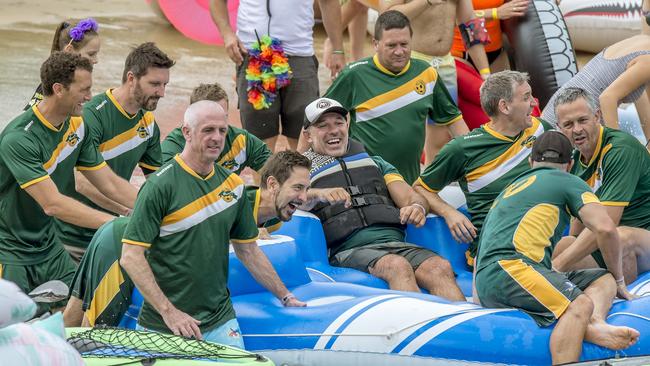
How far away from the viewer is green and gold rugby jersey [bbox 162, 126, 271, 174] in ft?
24.4

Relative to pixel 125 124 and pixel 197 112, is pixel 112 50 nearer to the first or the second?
pixel 125 124

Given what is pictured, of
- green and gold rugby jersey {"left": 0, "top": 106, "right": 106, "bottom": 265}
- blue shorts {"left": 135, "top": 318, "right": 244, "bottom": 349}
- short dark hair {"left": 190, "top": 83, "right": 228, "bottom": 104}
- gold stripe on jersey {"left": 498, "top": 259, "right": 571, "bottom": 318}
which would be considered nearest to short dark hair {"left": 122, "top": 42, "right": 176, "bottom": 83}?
short dark hair {"left": 190, "top": 83, "right": 228, "bottom": 104}

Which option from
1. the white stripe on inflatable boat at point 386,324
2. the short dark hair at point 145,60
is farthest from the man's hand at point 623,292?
the short dark hair at point 145,60

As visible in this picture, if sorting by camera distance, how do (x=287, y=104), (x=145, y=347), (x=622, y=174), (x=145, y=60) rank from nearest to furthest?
1. (x=145, y=347)
2. (x=622, y=174)
3. (x=145, y=60)
4. (x=287, y=104)

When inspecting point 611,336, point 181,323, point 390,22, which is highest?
point 390,22

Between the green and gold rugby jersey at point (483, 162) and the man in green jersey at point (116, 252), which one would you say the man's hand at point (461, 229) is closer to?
the green and gold rugby jersey at point (483, 162)

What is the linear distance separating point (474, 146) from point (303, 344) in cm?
187

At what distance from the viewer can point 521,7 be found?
10.3 m

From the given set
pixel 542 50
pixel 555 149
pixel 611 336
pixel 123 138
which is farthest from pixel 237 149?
pixel 542 50

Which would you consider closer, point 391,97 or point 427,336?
point 427,336

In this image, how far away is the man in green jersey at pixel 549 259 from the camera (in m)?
5.87

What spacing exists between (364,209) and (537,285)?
1620 millimetres

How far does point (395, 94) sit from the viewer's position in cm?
822

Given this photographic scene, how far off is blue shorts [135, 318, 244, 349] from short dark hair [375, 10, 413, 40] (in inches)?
112
